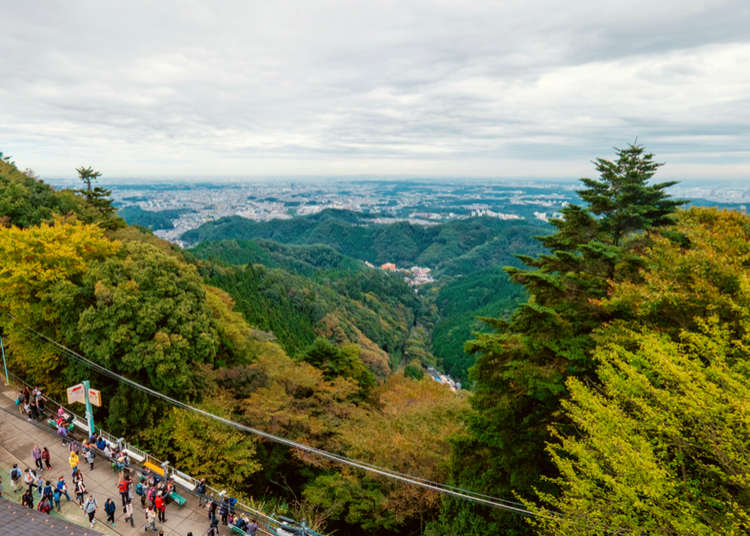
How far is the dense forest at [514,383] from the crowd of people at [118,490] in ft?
8.07

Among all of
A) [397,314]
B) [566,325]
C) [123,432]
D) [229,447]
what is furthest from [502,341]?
[397,314]

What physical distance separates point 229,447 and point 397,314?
358ft

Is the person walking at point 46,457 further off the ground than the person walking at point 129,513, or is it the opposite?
the person walking at point 46,457

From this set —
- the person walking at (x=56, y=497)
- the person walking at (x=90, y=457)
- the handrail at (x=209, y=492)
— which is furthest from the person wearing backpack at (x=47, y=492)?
the handrail at (x=209, y=492)

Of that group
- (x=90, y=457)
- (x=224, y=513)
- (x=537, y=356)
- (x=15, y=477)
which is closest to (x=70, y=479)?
(x=90, y=457)

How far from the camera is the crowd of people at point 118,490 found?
13.7 metres

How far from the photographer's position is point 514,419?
630 inches

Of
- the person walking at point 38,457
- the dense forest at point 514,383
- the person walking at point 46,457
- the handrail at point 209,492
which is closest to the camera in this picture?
the dense forest at point 514,383

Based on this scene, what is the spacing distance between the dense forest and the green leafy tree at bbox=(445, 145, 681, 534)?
0.08 m

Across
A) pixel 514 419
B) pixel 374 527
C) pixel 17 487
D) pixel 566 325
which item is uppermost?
pixel 566 325

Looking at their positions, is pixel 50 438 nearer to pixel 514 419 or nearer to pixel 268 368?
pixel 268 368

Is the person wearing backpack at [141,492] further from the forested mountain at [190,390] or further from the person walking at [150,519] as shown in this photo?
the forested mountain at [190,390]

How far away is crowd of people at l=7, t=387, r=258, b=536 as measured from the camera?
13680 millimetres

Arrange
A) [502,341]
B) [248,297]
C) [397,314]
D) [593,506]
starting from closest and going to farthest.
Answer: [593,506], [502,341], [248,297], [397,314]
